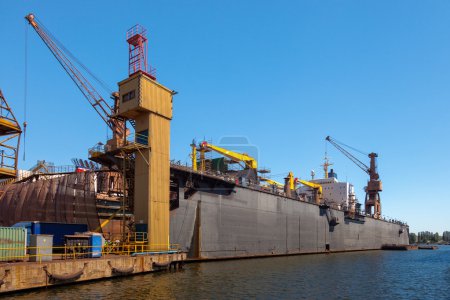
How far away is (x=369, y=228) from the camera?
91125 millimetres

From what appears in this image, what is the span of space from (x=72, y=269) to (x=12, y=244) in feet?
14.2

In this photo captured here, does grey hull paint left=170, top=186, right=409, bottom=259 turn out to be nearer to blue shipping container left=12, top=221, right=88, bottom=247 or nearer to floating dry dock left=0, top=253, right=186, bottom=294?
floating dry dock left=0, top=253, right=186, bottom=294

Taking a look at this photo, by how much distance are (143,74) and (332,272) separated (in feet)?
85.0

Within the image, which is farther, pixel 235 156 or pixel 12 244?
pixel 235 156

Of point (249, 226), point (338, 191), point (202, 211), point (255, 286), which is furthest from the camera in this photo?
point (338, 191)

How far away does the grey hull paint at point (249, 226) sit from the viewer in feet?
135

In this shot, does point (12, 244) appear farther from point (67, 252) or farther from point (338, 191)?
point (338, 191)

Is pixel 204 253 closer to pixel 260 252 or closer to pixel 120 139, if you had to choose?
pixel 260 252

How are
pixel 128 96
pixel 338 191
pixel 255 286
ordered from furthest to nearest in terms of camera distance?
pixel 338 191, pixel 128 96, pixel 255 286

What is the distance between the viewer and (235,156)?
61.2m

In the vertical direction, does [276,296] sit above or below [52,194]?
below

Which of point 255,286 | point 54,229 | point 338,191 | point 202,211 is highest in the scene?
point 338,191

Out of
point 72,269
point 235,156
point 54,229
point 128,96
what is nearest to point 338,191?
point 235,156

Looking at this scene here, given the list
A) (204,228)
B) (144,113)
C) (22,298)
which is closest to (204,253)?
(204,228)
